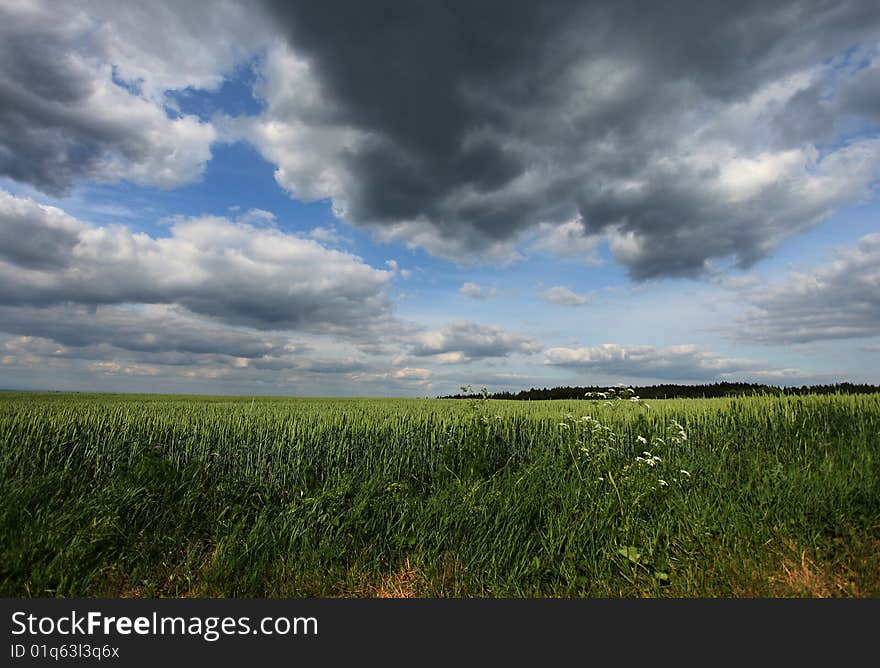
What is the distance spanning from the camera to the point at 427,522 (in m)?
7.16

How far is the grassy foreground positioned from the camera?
5984mm

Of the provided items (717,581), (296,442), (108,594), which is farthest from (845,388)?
(108,594)

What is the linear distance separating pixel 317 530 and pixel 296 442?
379 centimetres

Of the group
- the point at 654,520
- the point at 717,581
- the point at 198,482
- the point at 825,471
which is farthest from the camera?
the point at 198,482

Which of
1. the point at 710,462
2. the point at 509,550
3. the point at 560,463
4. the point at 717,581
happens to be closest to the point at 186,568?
the point at 509,550

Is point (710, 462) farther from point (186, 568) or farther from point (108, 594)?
point (108, 594)

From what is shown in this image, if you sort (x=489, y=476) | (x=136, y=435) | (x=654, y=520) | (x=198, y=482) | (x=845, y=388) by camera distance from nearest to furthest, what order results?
(x=654, y=520)
(x=198, y=482)
(x=489, y=476)
(x=136, y=435)
(x=845, y=388)

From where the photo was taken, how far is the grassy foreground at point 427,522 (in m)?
5.98

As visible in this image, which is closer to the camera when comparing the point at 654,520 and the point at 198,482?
the point at 654,520

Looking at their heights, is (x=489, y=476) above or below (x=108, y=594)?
above

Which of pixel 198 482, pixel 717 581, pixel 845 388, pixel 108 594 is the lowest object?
pixel 108 594

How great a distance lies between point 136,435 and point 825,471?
41.9 ft

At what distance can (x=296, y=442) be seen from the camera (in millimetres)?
10672

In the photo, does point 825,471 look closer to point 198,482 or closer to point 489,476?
point 489,476
